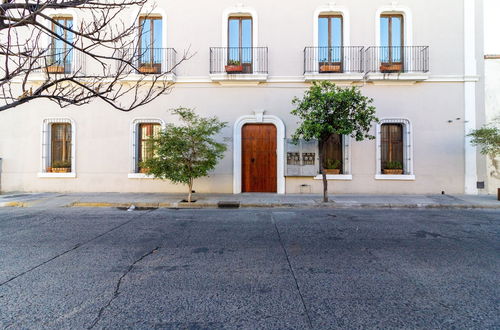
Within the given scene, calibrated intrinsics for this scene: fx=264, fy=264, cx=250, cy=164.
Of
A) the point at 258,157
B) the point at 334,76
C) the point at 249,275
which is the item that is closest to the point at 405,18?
the point at 334,76

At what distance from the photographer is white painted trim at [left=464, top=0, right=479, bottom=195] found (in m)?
11.4

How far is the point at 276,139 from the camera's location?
1178 centimetres

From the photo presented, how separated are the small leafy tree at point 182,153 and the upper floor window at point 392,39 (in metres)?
8.36

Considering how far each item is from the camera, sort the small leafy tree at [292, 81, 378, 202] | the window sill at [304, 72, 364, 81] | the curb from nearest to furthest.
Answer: the small leafy tree at [292, 81, 378, 202] < the curb < the window sill at [304, 72, 364, 81]

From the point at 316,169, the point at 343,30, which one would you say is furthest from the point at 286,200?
the point at 343,30

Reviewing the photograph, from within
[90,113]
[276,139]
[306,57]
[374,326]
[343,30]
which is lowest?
[374,326]

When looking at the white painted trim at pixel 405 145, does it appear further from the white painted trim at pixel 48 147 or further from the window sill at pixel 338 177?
the white painted trim at pixel 48 147

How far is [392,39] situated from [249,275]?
1251cm

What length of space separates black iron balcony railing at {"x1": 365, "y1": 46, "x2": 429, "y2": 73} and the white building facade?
43 millimetres

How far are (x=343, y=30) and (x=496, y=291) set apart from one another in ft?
37.2

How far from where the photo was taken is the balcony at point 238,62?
11352 millimetres

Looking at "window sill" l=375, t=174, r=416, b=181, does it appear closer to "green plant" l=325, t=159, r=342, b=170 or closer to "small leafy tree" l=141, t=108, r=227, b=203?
"green plant" l=325, t=159, r=342, b=170

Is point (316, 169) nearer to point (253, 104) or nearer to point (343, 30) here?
point (253, 104)

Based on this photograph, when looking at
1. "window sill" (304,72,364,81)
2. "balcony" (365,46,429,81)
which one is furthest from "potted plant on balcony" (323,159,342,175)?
"balcony" (365,46,429,81)
